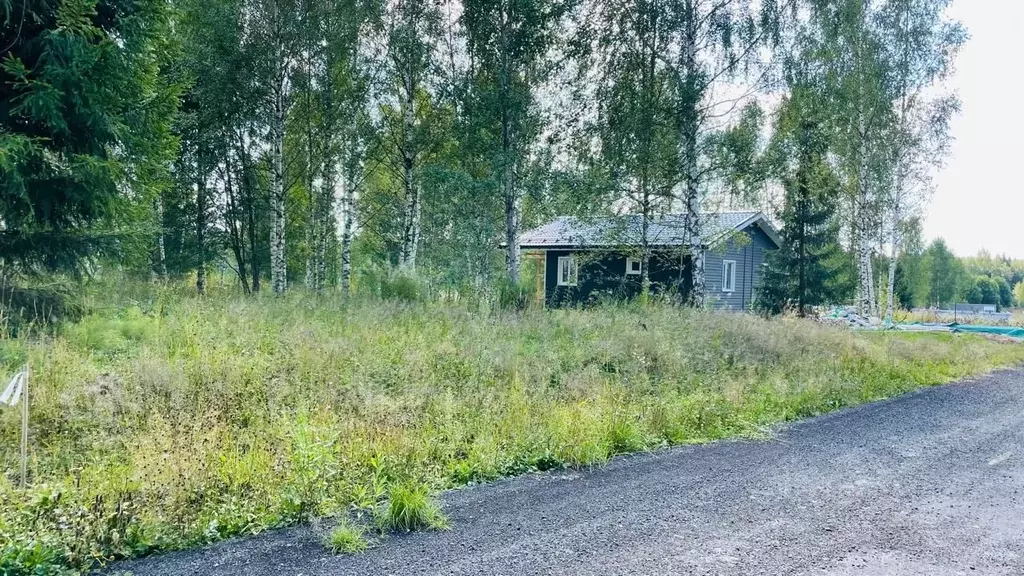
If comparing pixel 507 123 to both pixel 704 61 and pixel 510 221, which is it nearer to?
pixel 510 221

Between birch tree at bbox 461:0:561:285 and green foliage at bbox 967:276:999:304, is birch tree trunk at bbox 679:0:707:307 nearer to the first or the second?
birch tree at bbox 461:0:561:285

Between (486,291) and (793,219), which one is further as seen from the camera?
(793,219)

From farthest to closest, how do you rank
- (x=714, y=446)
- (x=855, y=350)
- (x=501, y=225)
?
(x=501, y=225) < (x=855, y=350) < (x=714, y=446)

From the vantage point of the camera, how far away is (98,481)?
3740 millimetres

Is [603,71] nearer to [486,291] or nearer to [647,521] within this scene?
[486,291]

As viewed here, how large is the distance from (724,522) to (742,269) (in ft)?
73.3

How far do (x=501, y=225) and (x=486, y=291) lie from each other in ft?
34.3

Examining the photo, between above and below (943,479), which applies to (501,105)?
above

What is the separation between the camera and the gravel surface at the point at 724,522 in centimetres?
324

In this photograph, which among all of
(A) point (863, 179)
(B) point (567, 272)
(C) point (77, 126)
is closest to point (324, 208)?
(B) point (567, 272)

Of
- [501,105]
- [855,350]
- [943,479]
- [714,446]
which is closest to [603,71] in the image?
[501,105]

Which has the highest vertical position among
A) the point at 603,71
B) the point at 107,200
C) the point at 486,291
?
the point at 603,71

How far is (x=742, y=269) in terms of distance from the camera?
2444cm

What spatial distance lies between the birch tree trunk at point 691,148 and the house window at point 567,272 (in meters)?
10.3
